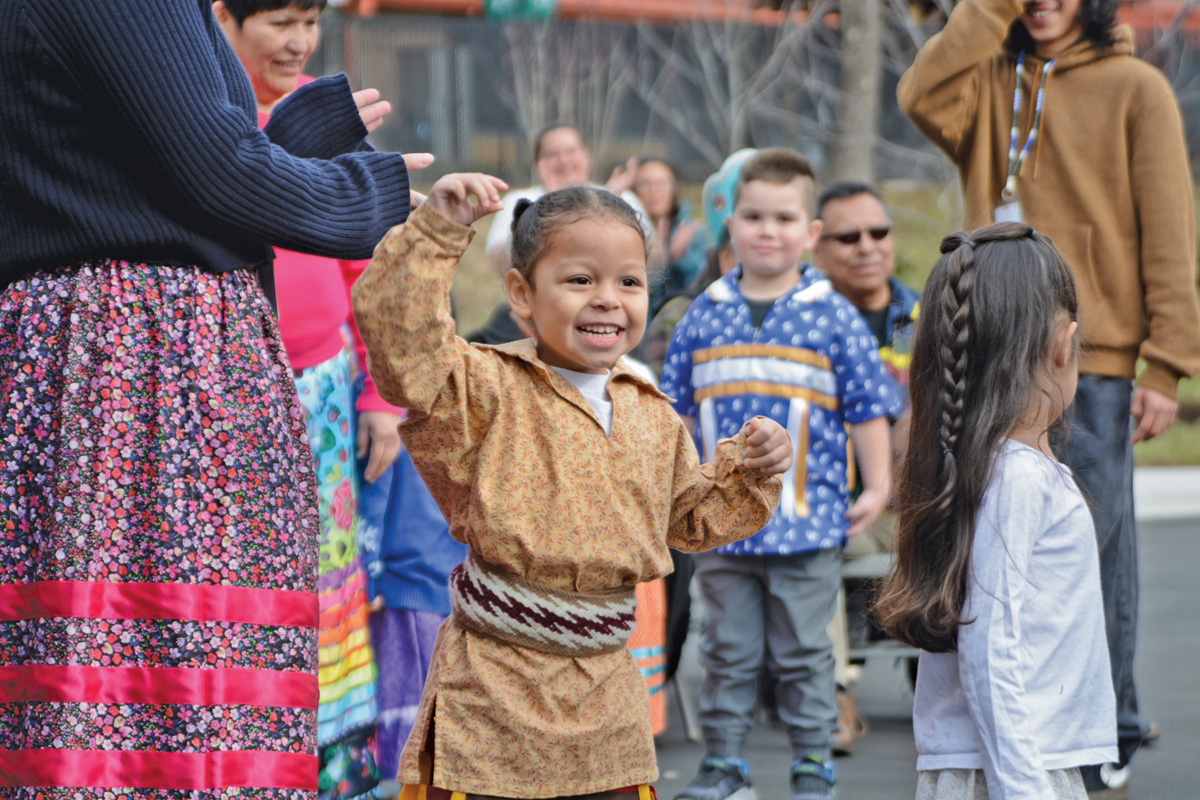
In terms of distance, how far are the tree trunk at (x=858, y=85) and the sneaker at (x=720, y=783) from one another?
29.9ft

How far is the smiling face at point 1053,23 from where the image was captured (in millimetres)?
3744

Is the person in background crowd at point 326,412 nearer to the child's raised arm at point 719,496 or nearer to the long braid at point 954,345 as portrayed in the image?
the child's raised arm at point 719,496

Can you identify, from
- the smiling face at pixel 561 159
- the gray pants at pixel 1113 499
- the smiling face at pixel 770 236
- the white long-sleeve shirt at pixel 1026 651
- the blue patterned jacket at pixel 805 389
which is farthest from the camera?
the smiling face at pixel 561 159

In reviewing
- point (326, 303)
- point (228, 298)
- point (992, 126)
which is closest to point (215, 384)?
point (228, 298)

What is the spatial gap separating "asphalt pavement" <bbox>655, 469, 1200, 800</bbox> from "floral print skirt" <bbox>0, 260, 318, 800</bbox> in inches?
85.3

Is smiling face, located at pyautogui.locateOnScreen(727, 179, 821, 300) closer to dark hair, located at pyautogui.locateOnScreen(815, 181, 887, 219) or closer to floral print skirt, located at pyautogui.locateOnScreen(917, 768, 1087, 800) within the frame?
dark hair, located at pyautogui.locateOnScreen(815, 181, 887, 219)

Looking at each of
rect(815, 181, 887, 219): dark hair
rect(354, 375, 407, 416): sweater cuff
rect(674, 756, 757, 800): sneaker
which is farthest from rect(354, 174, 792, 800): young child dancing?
rect(815, 181, 887, 219): dark hair

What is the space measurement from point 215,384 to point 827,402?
213 centimetres

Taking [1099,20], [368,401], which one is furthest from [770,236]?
[368,401]

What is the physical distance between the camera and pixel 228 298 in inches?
89.7

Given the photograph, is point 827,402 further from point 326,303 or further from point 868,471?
point 326,303

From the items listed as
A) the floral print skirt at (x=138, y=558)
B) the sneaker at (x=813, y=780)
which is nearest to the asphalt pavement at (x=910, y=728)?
the sneaker at (x=813, y=780)

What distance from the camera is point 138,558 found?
2.12m

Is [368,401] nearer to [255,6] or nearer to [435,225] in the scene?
[255,6]
